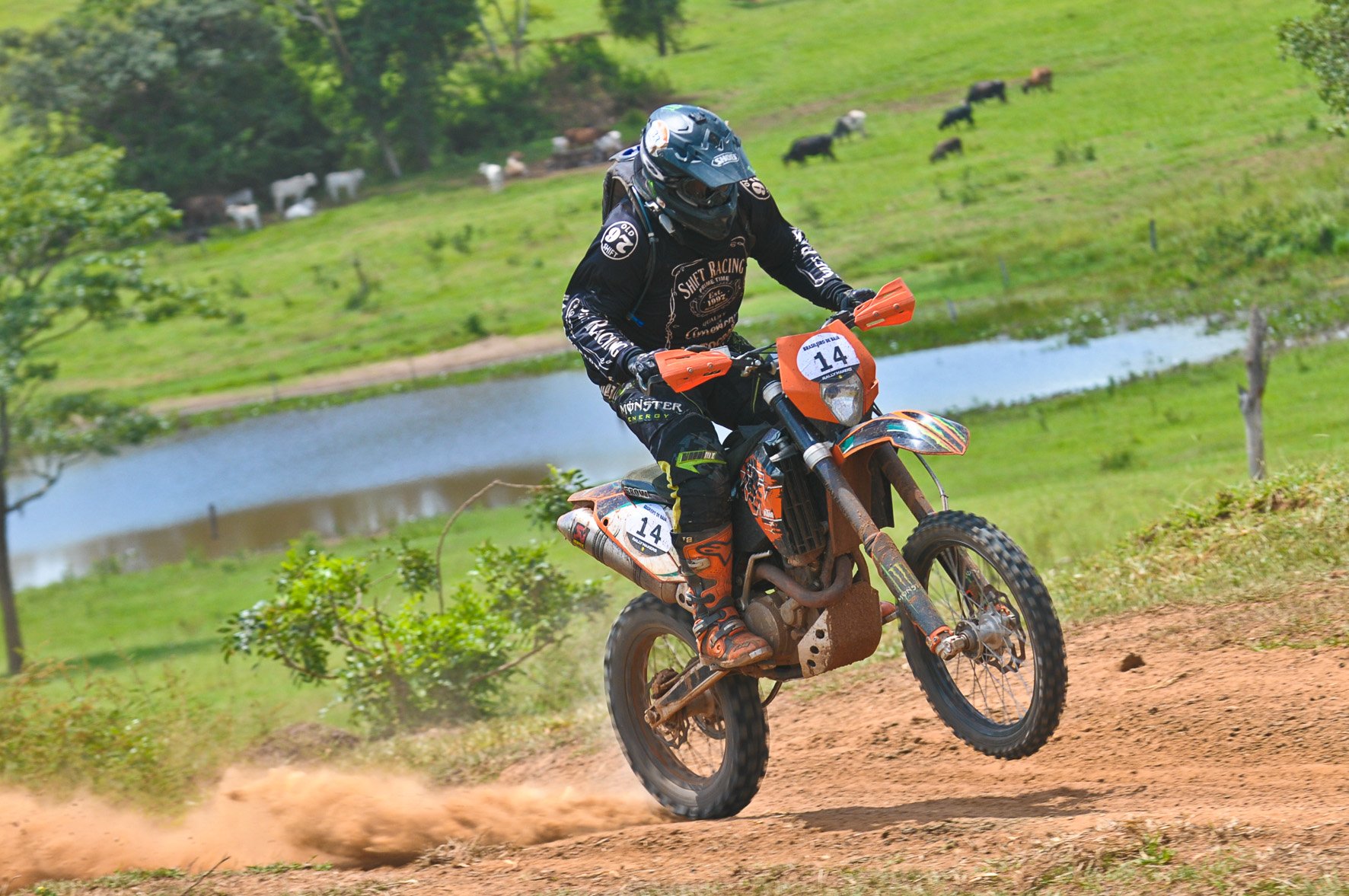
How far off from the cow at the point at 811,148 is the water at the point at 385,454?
18108 mm

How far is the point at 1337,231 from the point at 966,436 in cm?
2946

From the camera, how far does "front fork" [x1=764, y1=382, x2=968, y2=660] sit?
5816mm

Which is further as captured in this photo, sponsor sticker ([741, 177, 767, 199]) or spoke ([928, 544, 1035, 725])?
sponsor sticker ([741, 177, 767, 199])

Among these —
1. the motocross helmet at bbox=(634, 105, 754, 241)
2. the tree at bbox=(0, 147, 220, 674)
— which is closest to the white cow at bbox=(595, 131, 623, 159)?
the tree at bbox=(0, 147, 220, 674)

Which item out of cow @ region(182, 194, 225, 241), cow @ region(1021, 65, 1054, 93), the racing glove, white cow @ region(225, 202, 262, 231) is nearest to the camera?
the racing glove

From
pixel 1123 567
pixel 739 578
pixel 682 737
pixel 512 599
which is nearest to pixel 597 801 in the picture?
pixel 682 737

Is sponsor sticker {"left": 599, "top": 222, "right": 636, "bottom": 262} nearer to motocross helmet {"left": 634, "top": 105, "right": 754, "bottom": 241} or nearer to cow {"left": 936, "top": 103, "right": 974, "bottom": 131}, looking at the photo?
motocross helmet {"left": 634, "top": 105, "right": 754, "bottom": 241}

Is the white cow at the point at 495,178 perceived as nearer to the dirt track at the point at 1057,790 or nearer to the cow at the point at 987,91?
the cow at the point at 987,91

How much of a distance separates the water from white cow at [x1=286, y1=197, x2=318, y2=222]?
2528 cm

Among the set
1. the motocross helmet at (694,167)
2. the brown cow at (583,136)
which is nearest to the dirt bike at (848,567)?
the motocross helmet at (694,167)

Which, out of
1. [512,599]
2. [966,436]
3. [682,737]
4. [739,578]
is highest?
[966,436]

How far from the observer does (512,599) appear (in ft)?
43.1

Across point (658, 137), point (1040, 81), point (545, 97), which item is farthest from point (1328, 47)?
point (545, 97)

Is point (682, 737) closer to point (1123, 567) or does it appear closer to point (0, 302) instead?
point (1123, 567)
